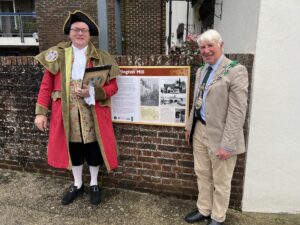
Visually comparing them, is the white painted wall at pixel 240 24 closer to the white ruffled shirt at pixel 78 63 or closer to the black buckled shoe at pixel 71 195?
the white ruffled shirt at pixel 78 63

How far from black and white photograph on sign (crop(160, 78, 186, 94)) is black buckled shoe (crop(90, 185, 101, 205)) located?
1.29 meters

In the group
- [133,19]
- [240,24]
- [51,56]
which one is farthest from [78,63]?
[133,19]

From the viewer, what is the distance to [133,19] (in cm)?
1315

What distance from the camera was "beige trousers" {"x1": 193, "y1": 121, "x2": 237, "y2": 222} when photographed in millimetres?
2471

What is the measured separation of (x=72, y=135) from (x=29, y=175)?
1.38 meters

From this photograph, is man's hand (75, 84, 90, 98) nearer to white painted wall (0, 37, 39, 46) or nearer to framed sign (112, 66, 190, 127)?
framed sign (112, 66, 190, 127)

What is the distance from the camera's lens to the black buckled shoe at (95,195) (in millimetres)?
3123

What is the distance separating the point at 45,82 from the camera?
285 centimetres

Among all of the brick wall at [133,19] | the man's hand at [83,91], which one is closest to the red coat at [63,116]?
the man's hand at [83,91]

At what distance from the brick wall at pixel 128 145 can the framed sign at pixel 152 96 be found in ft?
0.24

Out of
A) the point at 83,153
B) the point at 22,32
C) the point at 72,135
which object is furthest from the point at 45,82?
the point at 22,32

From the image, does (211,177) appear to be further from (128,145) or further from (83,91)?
(83,91)

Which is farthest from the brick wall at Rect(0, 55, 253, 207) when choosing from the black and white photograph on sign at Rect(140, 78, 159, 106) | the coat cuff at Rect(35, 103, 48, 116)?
the coat cuff at Rect(35, 103, 48, 116)

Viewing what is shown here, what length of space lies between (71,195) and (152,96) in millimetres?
1408
